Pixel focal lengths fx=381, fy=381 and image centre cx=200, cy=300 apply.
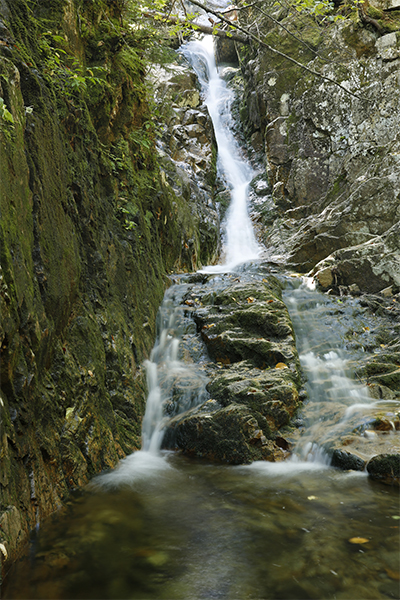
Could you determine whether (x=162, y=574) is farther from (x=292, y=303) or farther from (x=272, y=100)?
(x=272, y=100)

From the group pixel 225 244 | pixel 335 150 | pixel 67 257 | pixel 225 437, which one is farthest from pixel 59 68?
pixel 335 150

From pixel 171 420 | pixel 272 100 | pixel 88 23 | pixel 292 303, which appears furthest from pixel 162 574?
pixel 272 100

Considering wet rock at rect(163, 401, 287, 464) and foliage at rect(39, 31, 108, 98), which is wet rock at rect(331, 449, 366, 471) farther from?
foliage at rect(39, 31, 108, 98)

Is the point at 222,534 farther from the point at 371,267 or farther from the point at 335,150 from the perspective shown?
the point at 335,150

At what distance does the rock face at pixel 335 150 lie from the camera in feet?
33.6

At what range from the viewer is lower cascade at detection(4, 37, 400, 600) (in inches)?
92.5

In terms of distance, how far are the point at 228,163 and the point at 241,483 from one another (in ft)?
55.5

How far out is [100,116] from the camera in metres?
6.16

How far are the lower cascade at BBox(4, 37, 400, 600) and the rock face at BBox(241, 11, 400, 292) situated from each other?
300 cm

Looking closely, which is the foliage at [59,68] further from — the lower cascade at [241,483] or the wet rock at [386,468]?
the wet rock at [386,468]

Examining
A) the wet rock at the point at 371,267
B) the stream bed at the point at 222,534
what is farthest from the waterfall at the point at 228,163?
the stream bed at the point at 222,534

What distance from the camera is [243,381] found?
5391mm

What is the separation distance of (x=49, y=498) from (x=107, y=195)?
14.9ft

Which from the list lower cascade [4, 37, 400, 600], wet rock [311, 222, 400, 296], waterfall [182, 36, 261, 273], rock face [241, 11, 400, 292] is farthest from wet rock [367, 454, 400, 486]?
waterfall [182, 36, 261, 273]
